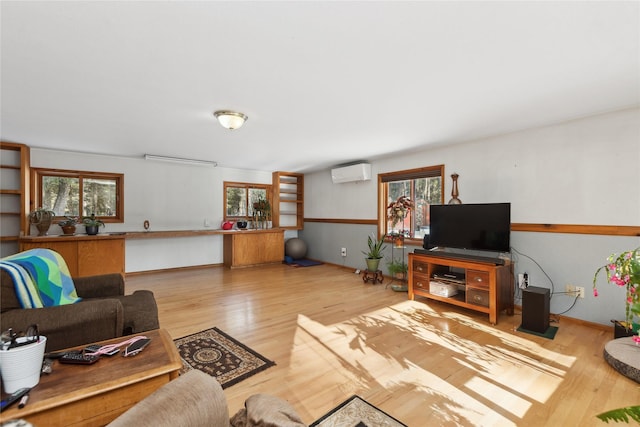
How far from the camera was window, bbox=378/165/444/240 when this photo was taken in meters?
4.71

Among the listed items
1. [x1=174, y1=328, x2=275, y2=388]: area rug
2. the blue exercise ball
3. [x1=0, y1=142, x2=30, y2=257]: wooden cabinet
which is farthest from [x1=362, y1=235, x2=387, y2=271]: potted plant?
[x1=0, y1=142, x2=30, y2=257]: wooden cabinet

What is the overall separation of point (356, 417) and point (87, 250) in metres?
4.77

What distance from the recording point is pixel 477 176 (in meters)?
4.07

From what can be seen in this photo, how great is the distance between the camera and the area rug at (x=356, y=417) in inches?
66.5

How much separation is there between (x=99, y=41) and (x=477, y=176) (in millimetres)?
4261

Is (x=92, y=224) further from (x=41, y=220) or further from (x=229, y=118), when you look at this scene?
(x=229, y=118)

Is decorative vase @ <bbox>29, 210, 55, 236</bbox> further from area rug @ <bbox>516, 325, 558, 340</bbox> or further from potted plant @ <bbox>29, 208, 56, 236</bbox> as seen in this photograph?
area rug @ <bbox>516, 325, 558, 340</bbox>

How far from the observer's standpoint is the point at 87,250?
452 cm

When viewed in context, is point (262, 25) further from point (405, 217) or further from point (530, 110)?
point (405, 217)

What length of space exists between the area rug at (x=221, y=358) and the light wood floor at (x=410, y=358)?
0.09m

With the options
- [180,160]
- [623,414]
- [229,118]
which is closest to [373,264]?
[229,118]

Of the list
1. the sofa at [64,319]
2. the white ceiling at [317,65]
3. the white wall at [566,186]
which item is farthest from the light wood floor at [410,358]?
the white ceiling at [317,65]

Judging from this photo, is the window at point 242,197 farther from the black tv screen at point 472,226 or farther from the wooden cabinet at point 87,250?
the black tv screen at point 472,226

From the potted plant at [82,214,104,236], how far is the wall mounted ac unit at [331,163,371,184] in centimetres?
431
